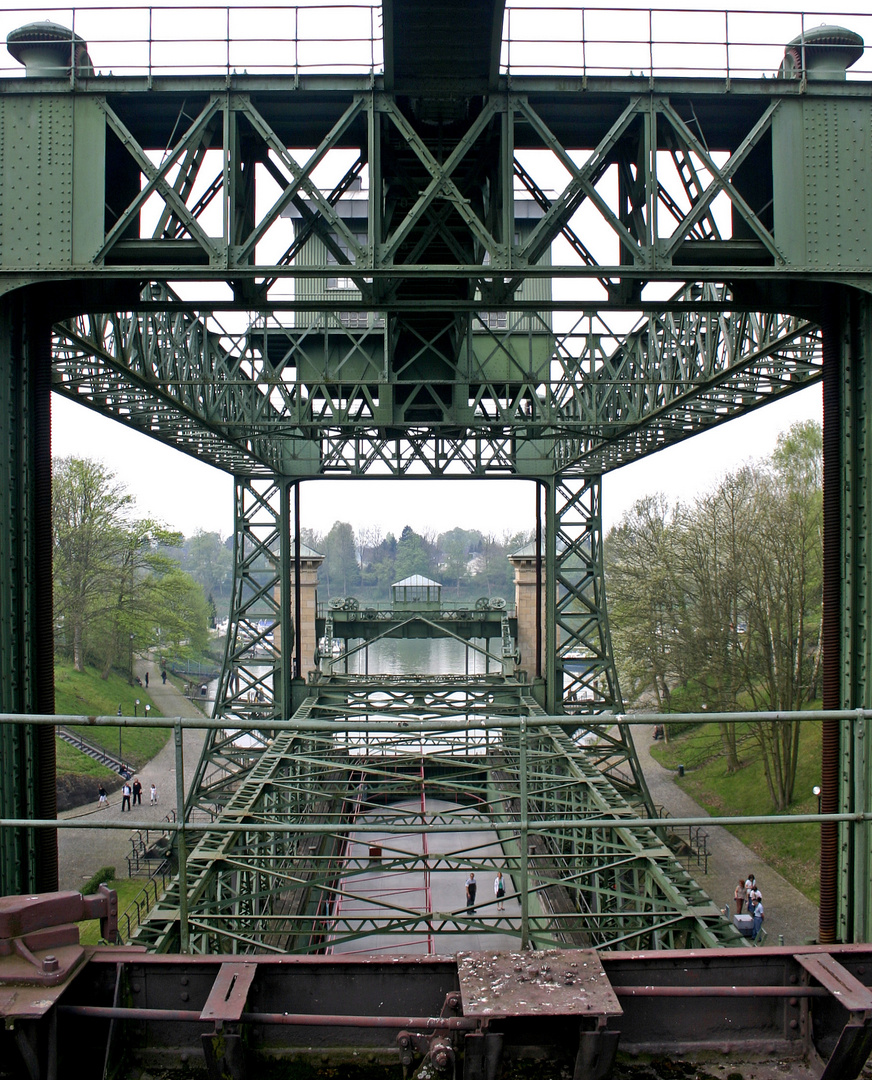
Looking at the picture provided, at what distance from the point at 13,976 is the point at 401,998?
72.0 inches

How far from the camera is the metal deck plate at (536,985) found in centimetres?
348

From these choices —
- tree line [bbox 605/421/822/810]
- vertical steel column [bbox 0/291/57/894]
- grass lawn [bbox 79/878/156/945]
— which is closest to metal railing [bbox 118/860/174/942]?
grass lawn [bbox 79/878/156/945]

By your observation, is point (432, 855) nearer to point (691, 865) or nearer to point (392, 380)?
point (392, 380)

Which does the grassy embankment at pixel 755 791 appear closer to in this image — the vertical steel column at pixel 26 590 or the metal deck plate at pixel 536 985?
the metal deck plate at pixel 536 985

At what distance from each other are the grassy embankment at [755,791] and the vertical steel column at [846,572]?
13.5 metres

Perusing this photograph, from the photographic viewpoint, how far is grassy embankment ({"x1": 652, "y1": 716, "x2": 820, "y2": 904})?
66.8 ft

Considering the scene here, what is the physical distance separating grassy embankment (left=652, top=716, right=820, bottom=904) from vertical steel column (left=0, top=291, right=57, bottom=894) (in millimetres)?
17169

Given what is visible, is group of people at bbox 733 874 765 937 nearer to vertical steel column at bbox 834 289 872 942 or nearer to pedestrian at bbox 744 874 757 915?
pedestrian at bbox 744 874 757 915

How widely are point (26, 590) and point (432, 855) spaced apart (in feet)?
18.7

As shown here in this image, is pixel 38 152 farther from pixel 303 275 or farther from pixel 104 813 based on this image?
pixel 104 813

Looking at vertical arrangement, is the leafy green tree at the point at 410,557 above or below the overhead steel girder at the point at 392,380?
below

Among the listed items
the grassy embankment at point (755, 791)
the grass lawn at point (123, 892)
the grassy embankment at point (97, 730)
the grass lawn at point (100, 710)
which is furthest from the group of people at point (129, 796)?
the grassy embankment at point (755, 791)

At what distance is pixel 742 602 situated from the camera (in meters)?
27.4

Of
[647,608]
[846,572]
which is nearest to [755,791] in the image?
[647,608]
